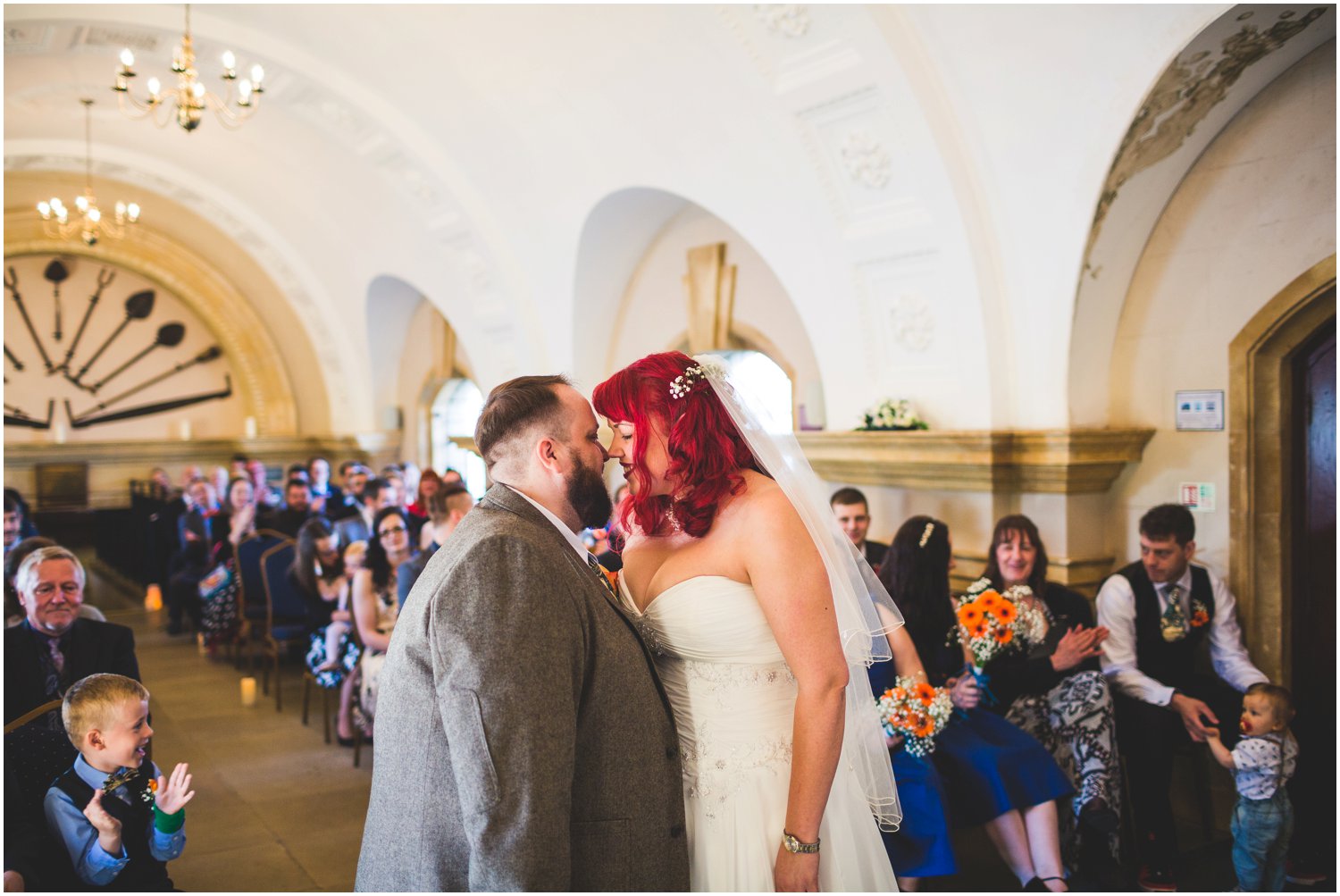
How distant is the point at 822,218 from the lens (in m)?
6.18

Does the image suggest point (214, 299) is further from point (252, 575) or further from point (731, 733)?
point (731, 733)

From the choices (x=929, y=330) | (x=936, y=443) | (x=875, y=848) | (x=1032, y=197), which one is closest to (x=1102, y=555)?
(x=936, y=443)

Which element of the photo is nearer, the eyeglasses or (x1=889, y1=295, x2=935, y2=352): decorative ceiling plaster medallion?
the eyeglasses

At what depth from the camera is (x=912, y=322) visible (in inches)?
236

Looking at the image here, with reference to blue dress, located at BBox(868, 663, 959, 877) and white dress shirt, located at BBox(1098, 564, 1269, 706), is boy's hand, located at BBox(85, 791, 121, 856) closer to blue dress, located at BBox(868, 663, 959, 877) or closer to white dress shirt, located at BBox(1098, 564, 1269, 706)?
blue dress, located at BBox(868, 663, 959, 877)

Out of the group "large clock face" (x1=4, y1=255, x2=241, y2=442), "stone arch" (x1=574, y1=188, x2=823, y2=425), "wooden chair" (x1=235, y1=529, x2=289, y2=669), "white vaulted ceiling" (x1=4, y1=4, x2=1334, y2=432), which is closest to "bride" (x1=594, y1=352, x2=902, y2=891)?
"white vaulted ceiling" (x1=4, y1=4, x2=1334, y2=432)

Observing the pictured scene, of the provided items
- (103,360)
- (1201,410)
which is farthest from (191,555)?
(1201,410)

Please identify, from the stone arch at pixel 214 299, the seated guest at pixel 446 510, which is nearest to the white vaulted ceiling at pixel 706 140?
the seated guest at pixel 446 510

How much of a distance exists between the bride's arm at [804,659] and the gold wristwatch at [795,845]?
0.04 feet

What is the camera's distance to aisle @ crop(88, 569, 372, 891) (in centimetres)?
470

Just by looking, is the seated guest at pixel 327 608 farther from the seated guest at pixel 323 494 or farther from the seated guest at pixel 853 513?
the seated guest at pixel 853 513

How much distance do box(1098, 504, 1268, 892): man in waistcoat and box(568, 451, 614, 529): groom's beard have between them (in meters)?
3.39

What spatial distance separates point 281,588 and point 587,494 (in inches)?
250

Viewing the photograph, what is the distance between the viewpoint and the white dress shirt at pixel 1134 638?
478cm
